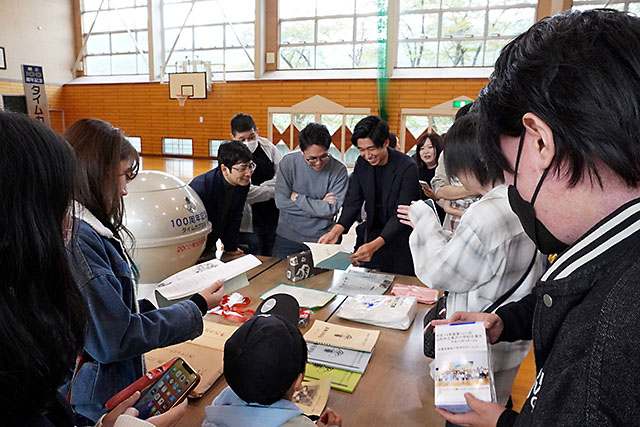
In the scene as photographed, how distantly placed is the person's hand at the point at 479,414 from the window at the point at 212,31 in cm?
1247

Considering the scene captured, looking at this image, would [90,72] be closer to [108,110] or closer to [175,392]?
[108,110]

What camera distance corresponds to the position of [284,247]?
3146 millimetres

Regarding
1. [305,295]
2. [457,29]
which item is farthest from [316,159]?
[457,29]

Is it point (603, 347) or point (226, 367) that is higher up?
point (603, 347)

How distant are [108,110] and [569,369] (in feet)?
51.5

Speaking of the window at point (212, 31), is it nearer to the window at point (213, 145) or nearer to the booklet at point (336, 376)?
the window at point (213, 145)

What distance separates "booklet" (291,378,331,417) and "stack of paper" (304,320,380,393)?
8cm

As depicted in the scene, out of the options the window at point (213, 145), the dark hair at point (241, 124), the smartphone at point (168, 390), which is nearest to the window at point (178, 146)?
the window at point (213, 145)

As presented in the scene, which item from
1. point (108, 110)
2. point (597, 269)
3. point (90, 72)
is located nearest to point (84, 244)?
point (597, 269)

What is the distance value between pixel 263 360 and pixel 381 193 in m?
1.94

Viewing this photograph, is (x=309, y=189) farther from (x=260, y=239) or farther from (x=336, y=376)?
A: (x=336, y=376)

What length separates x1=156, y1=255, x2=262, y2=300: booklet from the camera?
5.33 ft

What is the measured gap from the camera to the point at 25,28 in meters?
13.5

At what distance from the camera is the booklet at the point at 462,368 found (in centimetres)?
91
